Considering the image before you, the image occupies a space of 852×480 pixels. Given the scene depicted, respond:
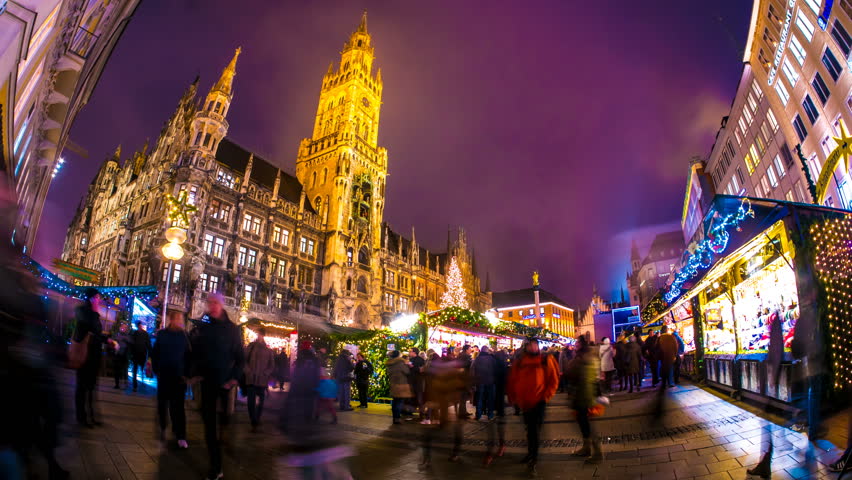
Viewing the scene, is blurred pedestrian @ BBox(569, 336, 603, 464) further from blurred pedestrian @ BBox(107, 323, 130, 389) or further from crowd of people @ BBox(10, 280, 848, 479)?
blurred pedestrian @ BBox(107, 323, 130, 389)

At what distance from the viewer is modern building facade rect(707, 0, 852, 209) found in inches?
742

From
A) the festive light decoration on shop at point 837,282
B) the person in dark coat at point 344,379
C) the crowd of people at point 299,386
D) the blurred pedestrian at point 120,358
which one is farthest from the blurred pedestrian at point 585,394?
the blurred pedestrian at point 120,358

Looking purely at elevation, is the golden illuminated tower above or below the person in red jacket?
above

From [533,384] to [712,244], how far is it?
629 cm

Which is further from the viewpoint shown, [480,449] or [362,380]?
[362,380]

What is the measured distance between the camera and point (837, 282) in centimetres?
595

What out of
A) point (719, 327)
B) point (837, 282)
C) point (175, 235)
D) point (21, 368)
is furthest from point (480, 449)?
point (175, 235)

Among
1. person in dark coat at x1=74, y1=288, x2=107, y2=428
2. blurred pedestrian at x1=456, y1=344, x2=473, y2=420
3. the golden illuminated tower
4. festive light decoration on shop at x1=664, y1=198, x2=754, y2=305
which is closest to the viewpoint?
person in dark coat at x1=74, y1=288, x2=107, y2=428

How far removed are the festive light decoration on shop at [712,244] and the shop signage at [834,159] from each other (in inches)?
405

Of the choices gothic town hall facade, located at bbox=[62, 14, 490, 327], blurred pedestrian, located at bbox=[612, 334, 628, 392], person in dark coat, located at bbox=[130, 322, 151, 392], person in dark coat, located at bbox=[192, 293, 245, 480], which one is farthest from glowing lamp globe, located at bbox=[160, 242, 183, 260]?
blurred pedestrian, located at bbox=[612, 334, 628, 392]

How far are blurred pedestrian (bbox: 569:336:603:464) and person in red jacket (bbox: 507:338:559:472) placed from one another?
405 millimetres

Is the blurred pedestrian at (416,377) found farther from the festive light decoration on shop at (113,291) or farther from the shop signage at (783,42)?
the shop signage at (783,42)

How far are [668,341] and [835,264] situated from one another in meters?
6.15

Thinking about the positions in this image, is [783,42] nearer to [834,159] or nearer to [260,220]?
[834,159]
